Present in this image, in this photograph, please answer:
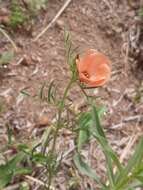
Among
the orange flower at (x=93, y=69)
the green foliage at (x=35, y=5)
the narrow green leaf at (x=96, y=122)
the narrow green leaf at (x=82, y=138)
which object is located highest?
the green foliage at (x=35, y=5)

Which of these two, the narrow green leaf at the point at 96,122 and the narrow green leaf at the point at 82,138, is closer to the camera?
the narrow green leaf at the point at 96,122

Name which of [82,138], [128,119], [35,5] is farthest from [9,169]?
[35,5]

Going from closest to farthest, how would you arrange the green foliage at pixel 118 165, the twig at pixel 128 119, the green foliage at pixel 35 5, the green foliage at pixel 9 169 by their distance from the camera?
the green foliage at pixel 118 165, the green foliage at pixel 9 169, the twig at pixel 128 119, the green foliage at pixel 35 5

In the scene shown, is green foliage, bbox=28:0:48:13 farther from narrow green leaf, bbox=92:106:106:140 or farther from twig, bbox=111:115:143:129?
narrow green leaf, bbox=92:106:106:140

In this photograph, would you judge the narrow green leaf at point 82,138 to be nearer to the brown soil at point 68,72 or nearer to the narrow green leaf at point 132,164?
the brown soil at point 68,72

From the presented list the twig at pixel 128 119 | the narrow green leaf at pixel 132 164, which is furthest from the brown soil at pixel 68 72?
the narrow green leaf at pixel 132 164

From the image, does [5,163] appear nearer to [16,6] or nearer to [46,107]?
[46,107]

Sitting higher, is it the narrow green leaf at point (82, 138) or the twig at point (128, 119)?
the narrow green leaf at point (82, 138)
